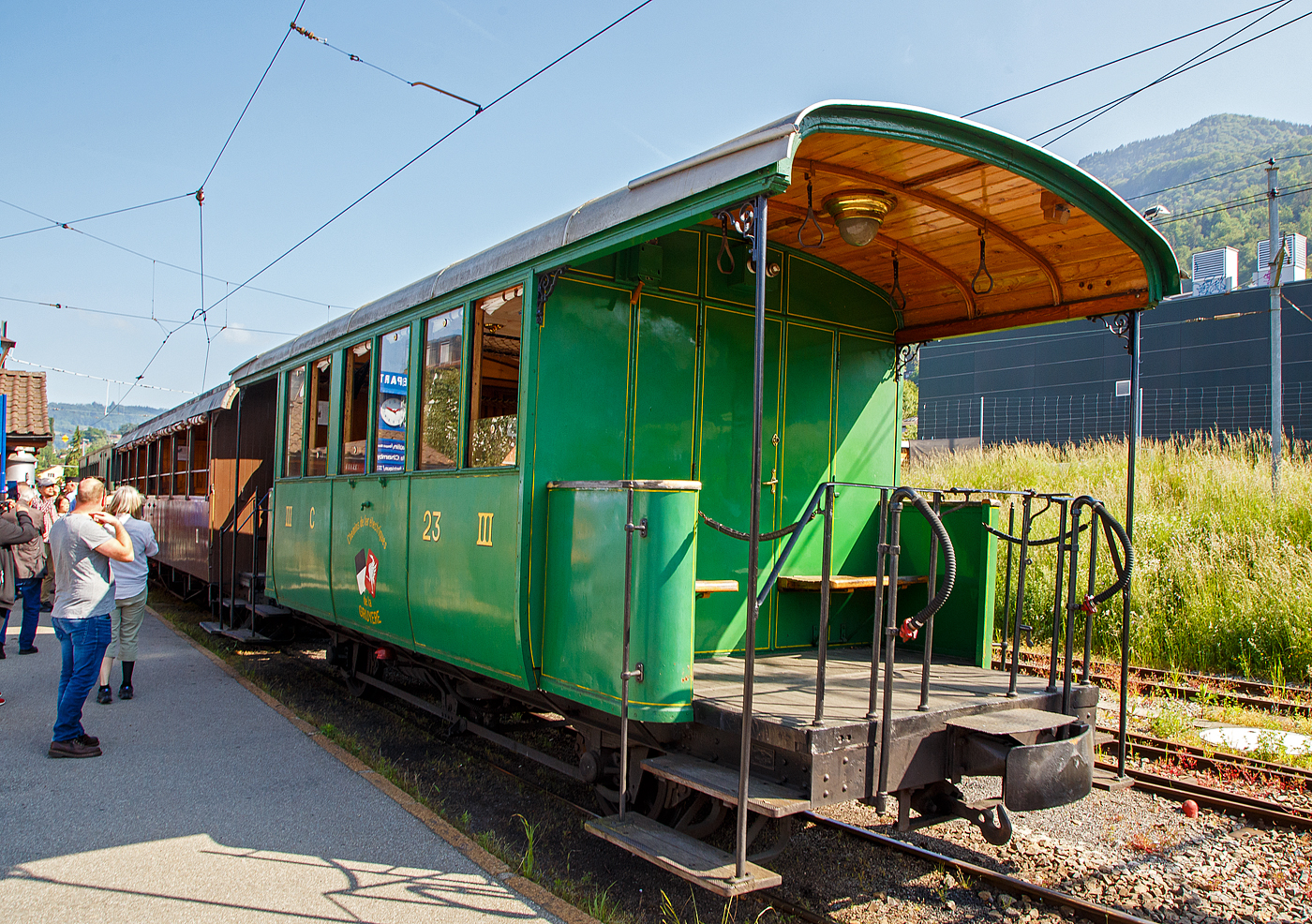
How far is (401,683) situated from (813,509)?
226 inches

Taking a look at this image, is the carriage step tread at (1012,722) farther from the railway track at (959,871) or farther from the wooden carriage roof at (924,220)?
the wooden carriage roof at (924,220)

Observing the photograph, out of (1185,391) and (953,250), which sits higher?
(1185,391)

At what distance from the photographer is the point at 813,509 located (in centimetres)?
384

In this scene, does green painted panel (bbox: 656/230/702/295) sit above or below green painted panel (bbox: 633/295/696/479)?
above

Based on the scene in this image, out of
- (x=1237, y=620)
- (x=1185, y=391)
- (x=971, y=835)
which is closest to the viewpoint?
(x=971, y=835)

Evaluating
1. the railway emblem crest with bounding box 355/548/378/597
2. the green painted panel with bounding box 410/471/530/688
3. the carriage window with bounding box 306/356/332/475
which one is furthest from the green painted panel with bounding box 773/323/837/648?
the carriage window with bounding box 306/356/332/475

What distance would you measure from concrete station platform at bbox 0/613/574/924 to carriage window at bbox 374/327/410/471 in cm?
206

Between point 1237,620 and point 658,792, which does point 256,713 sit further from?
point 1237,620

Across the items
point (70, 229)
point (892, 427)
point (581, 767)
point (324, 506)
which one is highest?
point (70, 229)

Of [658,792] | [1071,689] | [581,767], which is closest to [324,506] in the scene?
[581,767]

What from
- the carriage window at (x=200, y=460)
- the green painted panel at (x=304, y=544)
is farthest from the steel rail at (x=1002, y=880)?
the carriage window at (x=200, y=460)

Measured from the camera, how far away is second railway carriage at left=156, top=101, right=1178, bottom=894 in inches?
150

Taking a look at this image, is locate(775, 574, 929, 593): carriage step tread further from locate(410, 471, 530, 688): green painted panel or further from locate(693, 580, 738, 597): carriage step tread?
locate(410, 471, 530, 688): green painted panel

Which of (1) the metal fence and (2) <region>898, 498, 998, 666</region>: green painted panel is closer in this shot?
(2) <region>898, 498, 998, 666</region>: green painted panel
